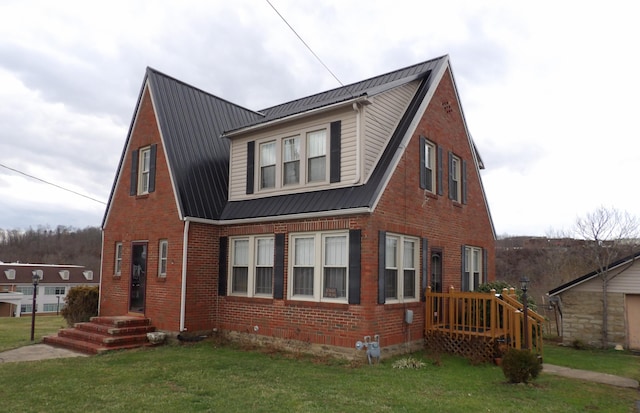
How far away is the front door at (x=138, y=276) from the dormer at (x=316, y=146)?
10.9 ft

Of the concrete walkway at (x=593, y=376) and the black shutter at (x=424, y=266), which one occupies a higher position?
the black shutter at (x=424, y=266)

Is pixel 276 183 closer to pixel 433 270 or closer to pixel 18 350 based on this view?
pixel 433 270

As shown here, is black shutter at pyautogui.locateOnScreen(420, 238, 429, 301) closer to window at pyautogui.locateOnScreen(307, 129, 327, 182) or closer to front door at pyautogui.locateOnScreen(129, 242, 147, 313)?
window at pyautogui.locateOnScreen(307, 129, 327, 182)

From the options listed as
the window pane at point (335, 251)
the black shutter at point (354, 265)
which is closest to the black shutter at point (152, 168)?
the window pane at point (335, 251)

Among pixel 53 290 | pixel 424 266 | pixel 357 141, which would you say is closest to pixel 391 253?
pixel 424 266

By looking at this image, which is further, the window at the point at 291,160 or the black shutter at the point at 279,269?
the window at the point at 291,160

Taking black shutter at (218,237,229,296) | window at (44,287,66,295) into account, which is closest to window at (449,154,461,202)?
black shutter at (218,237,229,296)

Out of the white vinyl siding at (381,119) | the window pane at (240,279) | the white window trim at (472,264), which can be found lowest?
the window pane at (240,279)

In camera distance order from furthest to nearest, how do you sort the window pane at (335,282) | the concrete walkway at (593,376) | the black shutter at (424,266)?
the black shutter at (424,266) → the window pane at (335,282) → the concrete walkway at (593,376)

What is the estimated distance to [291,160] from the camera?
41.5 feet

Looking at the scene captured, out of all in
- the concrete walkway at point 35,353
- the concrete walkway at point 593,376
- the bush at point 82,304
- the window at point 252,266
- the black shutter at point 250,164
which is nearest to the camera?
the concrete walkway at point 593,376

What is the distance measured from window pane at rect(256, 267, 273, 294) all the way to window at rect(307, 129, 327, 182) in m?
2.71

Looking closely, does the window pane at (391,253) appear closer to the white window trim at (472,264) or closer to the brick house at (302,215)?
the brick house at (302,215)

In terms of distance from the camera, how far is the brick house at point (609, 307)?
49.6 ft
